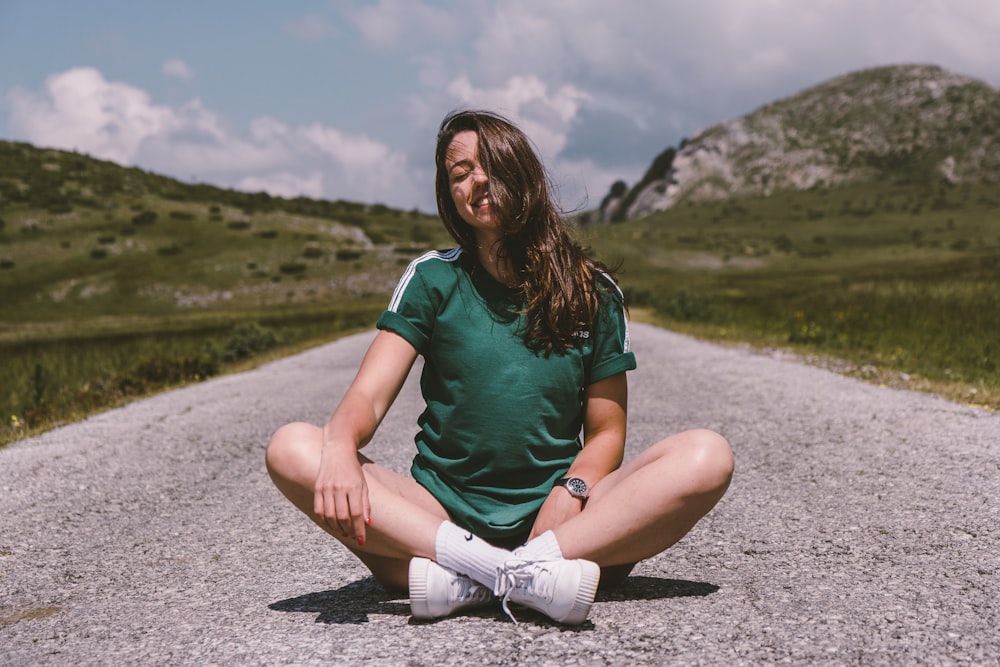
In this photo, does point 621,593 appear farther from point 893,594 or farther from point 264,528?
point 264,528

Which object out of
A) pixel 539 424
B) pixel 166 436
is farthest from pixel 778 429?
pixel 166 436

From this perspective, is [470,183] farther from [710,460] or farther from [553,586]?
[553,586]

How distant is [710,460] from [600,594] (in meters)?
0.81

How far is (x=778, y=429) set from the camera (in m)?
7.82

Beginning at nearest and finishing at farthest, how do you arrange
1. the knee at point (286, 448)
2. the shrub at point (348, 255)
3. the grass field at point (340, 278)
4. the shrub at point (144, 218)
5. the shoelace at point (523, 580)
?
the shoelace at point (523, 580) < the knee at point (286, 448) < the grass field at point (340, 278) < the shrub at point (348, 255) < the shrub at point (144, 218)

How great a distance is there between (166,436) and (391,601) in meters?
5.59

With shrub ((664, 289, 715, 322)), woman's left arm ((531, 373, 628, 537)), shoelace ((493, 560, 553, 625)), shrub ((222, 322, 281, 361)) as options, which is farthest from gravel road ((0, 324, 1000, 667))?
shrub ((664, 289, 715, 322))

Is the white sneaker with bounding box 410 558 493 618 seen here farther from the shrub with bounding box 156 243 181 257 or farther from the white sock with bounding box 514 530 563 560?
the shrub with bounding box 156 243 181 257

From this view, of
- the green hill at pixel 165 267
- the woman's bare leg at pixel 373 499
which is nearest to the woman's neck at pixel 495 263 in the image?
the woman's bare leg at pixel 373 499

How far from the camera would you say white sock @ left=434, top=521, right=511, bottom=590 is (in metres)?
3.04

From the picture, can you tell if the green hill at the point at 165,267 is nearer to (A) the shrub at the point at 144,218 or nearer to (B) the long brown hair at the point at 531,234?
(A) the shrub at the point at 144,218

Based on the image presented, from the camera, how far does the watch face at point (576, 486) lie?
328cm

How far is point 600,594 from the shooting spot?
3.54 m

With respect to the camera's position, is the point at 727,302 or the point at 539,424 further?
the point at 727,302
